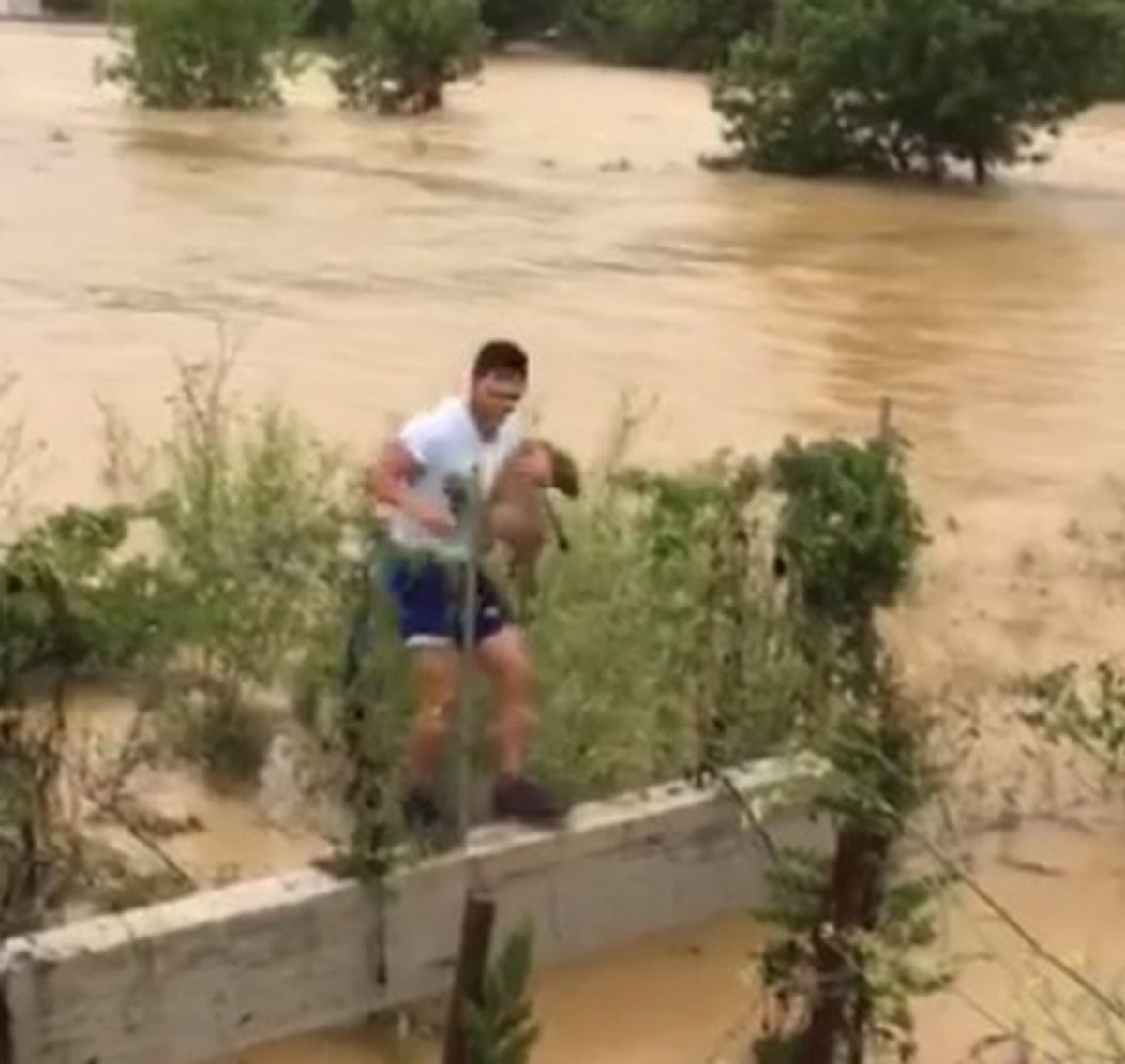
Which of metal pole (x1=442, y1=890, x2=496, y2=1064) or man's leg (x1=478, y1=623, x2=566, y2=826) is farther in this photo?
man's leg (x1=478, y1=623, x2=566, y2=826)

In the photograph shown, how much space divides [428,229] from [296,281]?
11.7ft

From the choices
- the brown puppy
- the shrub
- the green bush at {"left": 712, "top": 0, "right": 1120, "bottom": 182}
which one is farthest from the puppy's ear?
the shrub

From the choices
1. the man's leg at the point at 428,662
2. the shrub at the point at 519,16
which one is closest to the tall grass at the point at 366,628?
the man's leg at the point at 428,662

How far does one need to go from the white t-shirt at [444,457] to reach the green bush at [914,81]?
22.3 metres

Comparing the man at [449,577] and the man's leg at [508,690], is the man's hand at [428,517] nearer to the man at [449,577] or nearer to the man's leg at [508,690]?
the man at [449,577]

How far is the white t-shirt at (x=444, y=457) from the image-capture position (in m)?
7.31

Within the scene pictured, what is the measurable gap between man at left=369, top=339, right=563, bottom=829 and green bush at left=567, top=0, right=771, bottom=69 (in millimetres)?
35841

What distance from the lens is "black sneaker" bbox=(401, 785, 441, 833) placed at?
725 cm

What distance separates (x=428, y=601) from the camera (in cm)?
737

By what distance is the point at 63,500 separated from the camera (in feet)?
42.2

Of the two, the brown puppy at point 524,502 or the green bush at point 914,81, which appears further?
the green bush at point 914,81

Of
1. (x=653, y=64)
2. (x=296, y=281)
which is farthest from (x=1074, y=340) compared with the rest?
(x=653, y=64)

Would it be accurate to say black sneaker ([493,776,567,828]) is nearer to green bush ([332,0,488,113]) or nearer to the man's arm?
the man's arm

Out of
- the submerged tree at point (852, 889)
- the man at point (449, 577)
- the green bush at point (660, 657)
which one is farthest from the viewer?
the green bush at point (660, 657)
